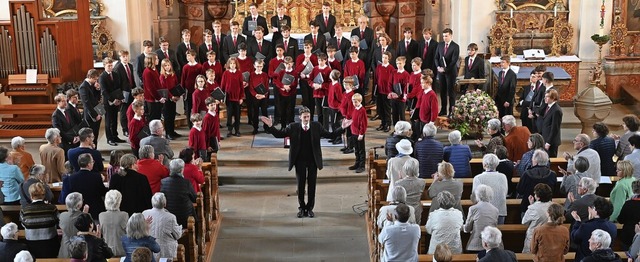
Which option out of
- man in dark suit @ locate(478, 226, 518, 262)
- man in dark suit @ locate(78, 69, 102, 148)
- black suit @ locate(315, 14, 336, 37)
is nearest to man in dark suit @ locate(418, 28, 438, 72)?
black suit @ locate(315, 14, 336, 37)

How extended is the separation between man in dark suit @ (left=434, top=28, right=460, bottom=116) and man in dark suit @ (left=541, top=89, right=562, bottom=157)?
2.77m

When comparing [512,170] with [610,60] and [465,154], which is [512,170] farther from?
[610,60]

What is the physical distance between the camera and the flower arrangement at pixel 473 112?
1337cm

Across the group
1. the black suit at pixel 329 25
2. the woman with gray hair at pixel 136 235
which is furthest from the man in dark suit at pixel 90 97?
the woman with gray hair at pixel 136 235

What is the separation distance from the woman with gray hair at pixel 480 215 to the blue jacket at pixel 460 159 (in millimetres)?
2040

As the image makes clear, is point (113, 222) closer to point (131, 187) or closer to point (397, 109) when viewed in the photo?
point (131, 187)

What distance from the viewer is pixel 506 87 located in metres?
14.0

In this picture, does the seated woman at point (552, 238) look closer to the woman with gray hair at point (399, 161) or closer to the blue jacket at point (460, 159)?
the woman with gray hair at point (399, 161)

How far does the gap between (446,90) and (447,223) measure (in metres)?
7.14

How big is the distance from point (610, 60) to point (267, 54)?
6487mm

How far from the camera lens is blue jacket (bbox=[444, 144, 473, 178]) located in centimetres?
1045

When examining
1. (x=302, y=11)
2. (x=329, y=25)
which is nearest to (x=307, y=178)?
(x=329, y=25)

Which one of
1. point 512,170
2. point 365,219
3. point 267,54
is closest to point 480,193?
point 512,170

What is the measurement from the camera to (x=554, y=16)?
54.4ft
